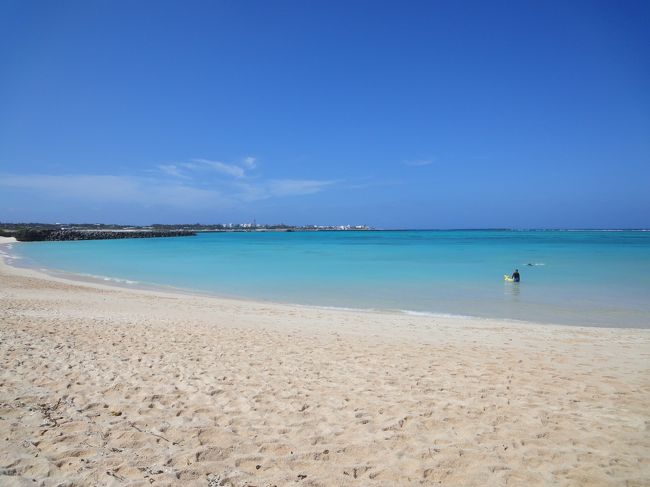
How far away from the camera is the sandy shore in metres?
3.52

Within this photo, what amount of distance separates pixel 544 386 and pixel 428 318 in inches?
262

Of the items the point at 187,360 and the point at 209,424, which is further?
the point at 187,360

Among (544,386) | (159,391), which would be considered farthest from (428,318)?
(159,391)

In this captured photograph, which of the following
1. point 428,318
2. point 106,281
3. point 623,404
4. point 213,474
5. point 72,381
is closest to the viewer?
point 213,474

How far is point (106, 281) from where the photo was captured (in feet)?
71.7

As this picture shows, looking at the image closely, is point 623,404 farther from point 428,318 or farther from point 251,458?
point 428,318

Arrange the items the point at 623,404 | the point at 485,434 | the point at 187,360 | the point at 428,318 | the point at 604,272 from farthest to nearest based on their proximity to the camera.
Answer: the point at 604,272
the point at 428,318
the point at 187,360
the point at 623,404
the point at 485,434

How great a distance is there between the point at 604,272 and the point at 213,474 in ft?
94.7

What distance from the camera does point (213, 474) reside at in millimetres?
3441

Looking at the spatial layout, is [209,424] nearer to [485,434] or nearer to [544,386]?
[485,434]

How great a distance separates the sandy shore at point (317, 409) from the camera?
3.52 m

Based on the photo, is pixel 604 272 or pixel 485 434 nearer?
pixel 485 434

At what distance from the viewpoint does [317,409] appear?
15.8 ft

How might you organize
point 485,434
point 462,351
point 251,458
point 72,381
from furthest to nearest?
point 462,351, point 72,381, point 485,434, point 251,458
